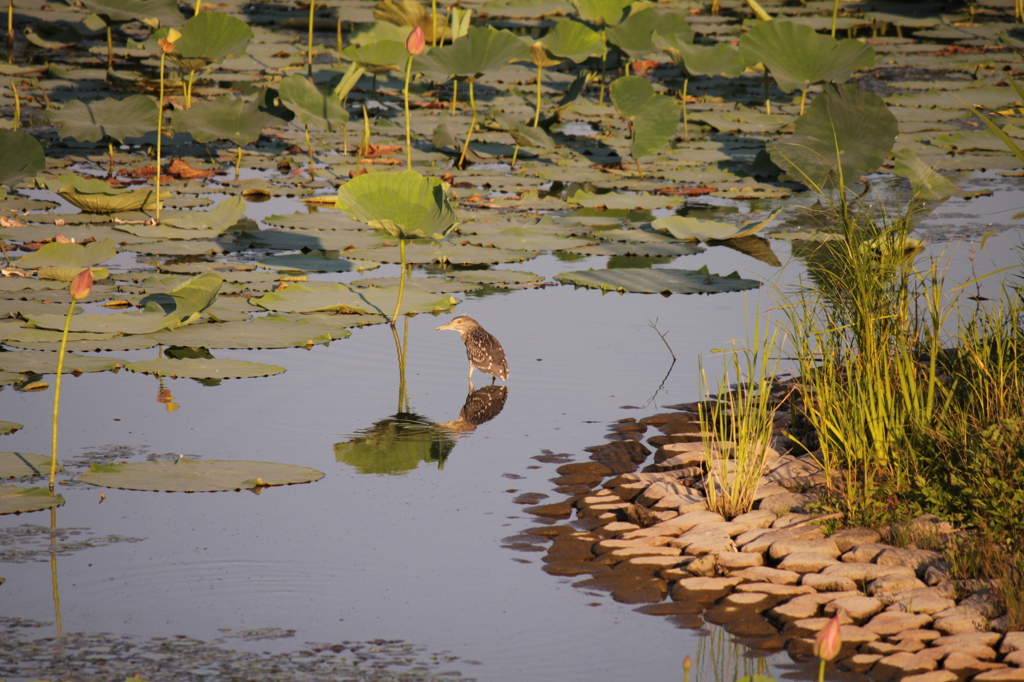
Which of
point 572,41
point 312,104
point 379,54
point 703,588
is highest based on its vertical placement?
point 572,41

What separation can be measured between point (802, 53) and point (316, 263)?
5.95 metres

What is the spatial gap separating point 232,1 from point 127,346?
1365 cm

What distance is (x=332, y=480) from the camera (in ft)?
15.5

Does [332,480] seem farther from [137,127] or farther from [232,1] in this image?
[232,1]

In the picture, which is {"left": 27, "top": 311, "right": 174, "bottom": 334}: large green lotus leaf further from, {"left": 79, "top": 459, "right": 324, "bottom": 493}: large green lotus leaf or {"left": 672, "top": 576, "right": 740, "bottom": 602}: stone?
{"left": 672, "top": 576, "right": 740, "bottom": 602}: stone

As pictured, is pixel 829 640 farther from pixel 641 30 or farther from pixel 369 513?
pixel 641 30

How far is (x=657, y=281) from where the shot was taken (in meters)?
7.67

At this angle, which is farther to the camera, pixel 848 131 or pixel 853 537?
pixel 848 131

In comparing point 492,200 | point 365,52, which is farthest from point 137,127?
point 492,200

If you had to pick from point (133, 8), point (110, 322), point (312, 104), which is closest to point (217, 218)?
point (110, 322)

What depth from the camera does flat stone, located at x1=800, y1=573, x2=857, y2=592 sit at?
373 centimetres

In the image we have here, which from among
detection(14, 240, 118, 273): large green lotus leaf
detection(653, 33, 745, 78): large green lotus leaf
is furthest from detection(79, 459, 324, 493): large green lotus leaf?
detection(653, 33, 745, 78): large green lotus leaf

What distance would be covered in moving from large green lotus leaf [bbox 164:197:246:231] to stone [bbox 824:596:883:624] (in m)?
6.03

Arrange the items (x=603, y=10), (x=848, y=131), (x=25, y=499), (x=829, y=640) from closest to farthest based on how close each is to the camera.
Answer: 1. (x=829, y=640)
2. (x=25, y=499)
3. (x=848, y=131)
4. (x=603, y=10)
